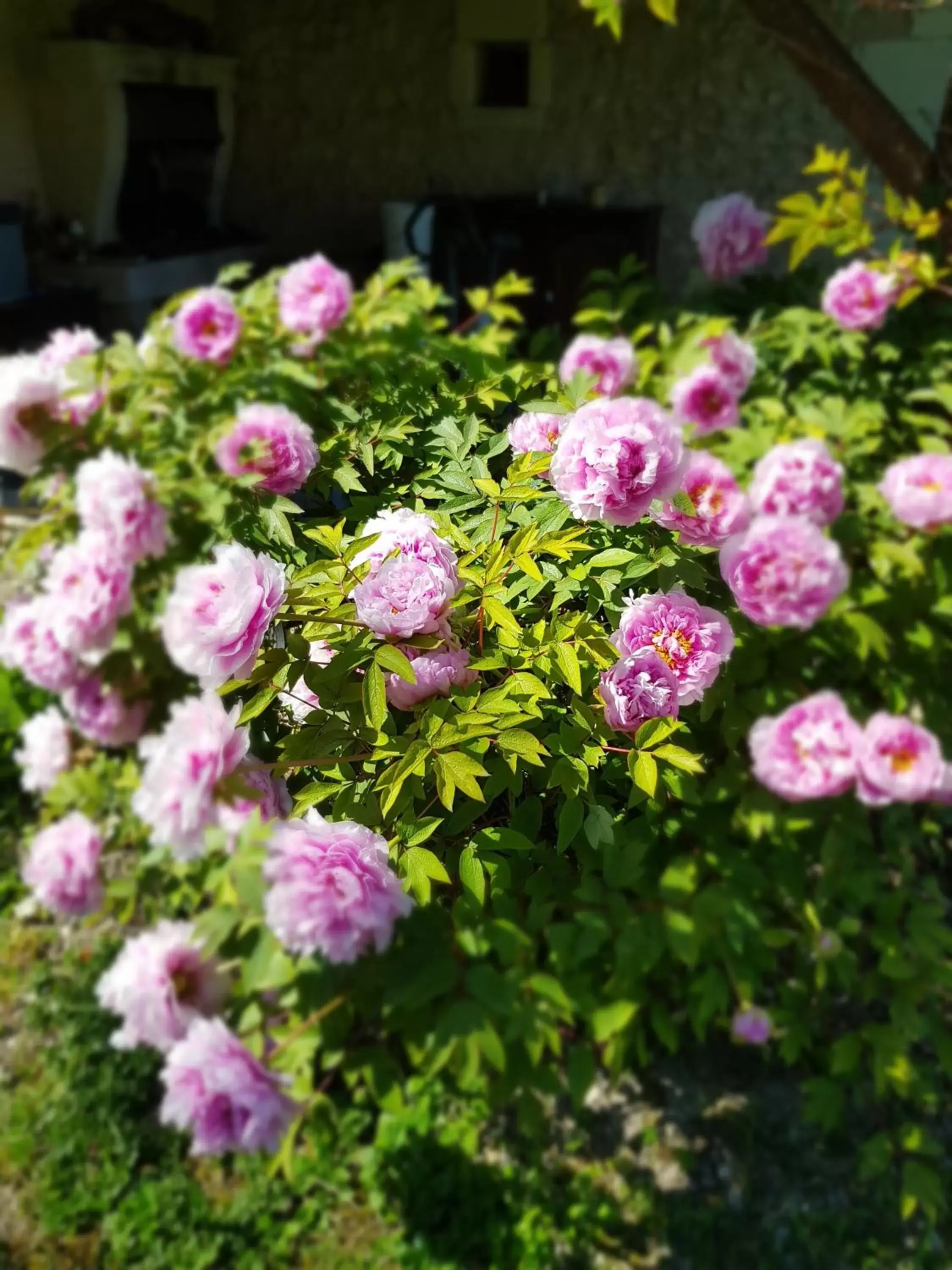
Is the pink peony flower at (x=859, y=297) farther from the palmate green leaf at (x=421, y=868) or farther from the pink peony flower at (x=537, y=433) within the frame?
the palmate green leaf at (x=421, y=868)

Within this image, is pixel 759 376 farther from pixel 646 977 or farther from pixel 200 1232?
pixel 200 1232

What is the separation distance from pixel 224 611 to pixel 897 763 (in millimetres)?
789

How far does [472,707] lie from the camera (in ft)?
2.80

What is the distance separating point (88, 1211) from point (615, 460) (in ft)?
4.96

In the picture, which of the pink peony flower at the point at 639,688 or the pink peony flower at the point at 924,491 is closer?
the pink peony flower at the point at 639,688

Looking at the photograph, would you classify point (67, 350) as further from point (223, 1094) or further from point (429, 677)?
point (223, 1094)

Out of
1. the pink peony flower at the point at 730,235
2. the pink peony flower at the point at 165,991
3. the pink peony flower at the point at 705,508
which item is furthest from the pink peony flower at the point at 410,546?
the pink peony flower at the point at 730,235

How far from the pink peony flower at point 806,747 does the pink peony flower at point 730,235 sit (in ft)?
4.52

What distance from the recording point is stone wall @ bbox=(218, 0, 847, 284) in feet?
15.2

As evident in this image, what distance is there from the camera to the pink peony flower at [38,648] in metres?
1.31

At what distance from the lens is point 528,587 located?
3.18 ft

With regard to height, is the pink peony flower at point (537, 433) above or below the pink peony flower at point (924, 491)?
above

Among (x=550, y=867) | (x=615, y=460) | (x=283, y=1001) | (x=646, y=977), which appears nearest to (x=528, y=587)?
(x=615, y=460)

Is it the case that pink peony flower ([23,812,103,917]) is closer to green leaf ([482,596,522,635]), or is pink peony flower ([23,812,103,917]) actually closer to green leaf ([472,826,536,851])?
green leaf ([472,826,536,851])
